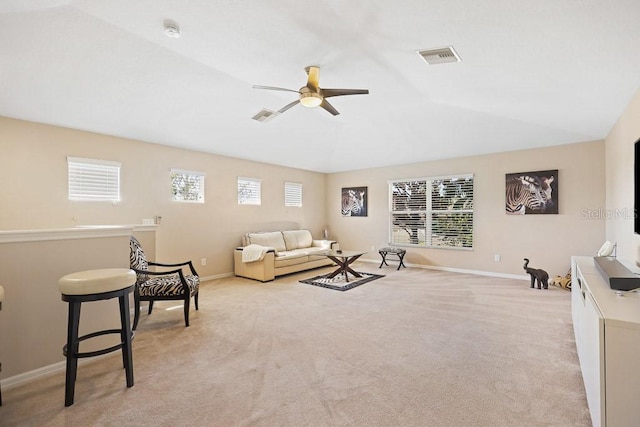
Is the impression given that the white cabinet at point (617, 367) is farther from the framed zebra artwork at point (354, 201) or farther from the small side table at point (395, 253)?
the framed zebra artwork at point (354, 201)

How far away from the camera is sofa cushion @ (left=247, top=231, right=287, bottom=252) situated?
618 centimetres

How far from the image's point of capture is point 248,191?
6590mm

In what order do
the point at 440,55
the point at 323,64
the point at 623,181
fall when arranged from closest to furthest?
the point at 440,55 < the point at 323,64 < the point at 623,181

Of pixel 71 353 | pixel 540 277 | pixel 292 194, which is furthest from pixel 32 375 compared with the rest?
pixel 540 277

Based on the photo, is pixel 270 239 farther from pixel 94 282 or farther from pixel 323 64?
pixel 94 282

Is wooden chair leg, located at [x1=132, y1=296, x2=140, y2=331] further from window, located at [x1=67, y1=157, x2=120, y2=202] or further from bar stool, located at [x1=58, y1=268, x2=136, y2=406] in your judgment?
window, located at [x1=67, y1=157, x2=120, y2=202]

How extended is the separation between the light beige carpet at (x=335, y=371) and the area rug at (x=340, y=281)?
3.17 ft

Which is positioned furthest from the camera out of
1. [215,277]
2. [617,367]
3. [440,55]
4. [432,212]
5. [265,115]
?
[432,212]

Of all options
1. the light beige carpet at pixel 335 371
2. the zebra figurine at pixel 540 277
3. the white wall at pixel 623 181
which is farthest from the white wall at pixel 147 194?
the white wall at pixel 623 181

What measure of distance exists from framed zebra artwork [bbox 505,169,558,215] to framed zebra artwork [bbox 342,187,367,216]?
3.19 meters

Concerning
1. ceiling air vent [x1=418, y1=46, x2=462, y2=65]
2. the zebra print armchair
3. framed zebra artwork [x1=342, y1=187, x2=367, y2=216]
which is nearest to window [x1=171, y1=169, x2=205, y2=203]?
the zebra print armchair

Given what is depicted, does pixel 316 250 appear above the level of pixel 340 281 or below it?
above

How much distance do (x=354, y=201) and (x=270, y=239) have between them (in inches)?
104

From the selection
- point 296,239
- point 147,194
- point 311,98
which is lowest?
point 296,239
